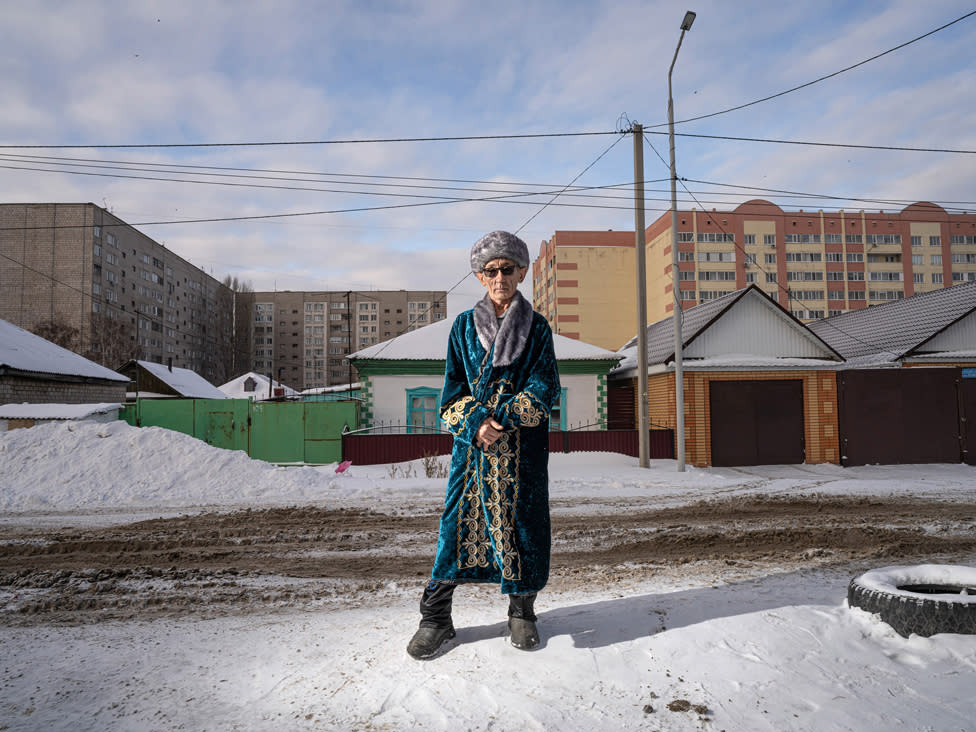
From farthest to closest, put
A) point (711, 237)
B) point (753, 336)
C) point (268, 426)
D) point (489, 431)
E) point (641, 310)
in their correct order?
point (711, 237)
point (753, 336)
point (268, 426)
point (641, 310)
point (489, 431)

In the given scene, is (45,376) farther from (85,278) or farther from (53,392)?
(85,278)

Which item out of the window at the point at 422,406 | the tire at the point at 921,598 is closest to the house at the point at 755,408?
the window at the point at 422,406

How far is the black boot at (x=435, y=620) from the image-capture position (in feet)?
8.75

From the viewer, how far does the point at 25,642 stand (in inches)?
122

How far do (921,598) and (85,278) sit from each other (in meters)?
70.8

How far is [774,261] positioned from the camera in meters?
63.0

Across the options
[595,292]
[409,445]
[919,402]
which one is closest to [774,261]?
[595,292]

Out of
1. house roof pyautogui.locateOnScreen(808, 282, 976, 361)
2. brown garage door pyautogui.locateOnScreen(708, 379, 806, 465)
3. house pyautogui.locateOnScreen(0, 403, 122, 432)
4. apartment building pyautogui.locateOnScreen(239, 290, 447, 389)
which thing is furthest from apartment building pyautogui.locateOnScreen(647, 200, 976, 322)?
house pyautogui.locateOnScreen(0, 403, 122, 432)

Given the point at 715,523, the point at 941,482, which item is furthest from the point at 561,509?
the point at 941,482

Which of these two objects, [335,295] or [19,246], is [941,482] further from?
[335,295]

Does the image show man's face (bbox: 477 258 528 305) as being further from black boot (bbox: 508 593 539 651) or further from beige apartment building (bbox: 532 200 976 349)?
beige apartment building (bbox: 532 200 976 349)

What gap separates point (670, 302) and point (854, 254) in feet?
77.7

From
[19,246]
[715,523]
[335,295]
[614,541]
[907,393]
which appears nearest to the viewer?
[614,541]

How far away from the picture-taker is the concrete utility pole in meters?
12.9
